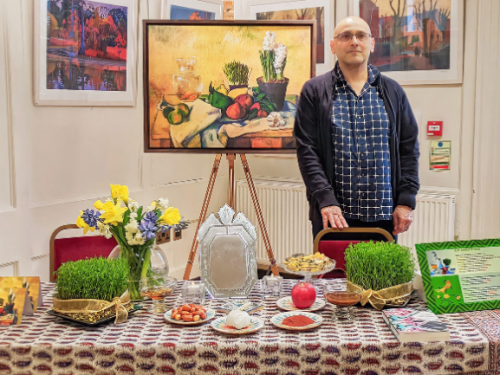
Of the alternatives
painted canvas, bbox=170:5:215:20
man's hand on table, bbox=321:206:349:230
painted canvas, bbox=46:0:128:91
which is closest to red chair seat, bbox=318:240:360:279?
man's hand on table, bbox=321:206:349:230

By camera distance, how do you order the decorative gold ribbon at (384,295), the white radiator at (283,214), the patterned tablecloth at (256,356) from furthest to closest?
the white radiator at (283,214), the decorative gold ribbon at (384,295), the patterned tablecloth at (256,356)

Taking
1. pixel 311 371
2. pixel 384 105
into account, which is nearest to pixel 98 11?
pixel 384 105

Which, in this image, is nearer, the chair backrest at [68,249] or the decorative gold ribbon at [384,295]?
the decorative gold ribbon at [384,295]

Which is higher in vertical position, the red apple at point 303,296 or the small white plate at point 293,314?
the red apple at point 303,296

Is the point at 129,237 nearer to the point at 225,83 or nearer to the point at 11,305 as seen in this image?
the point at 11,305

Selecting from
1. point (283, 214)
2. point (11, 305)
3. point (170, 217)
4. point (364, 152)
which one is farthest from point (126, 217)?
point (283, 214)

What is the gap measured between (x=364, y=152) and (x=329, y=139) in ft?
0.60

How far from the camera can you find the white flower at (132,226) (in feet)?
6.48

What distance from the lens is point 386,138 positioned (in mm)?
2896

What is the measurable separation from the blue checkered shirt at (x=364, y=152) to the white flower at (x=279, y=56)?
0.49m

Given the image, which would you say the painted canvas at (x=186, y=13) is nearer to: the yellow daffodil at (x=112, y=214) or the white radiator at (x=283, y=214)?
the white radiator at (x=283, y=214)

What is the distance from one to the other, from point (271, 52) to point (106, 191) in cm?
142

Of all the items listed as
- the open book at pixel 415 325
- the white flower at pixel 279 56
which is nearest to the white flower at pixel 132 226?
the open book at pixel 415 325

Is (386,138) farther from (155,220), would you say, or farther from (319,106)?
(155,220)
